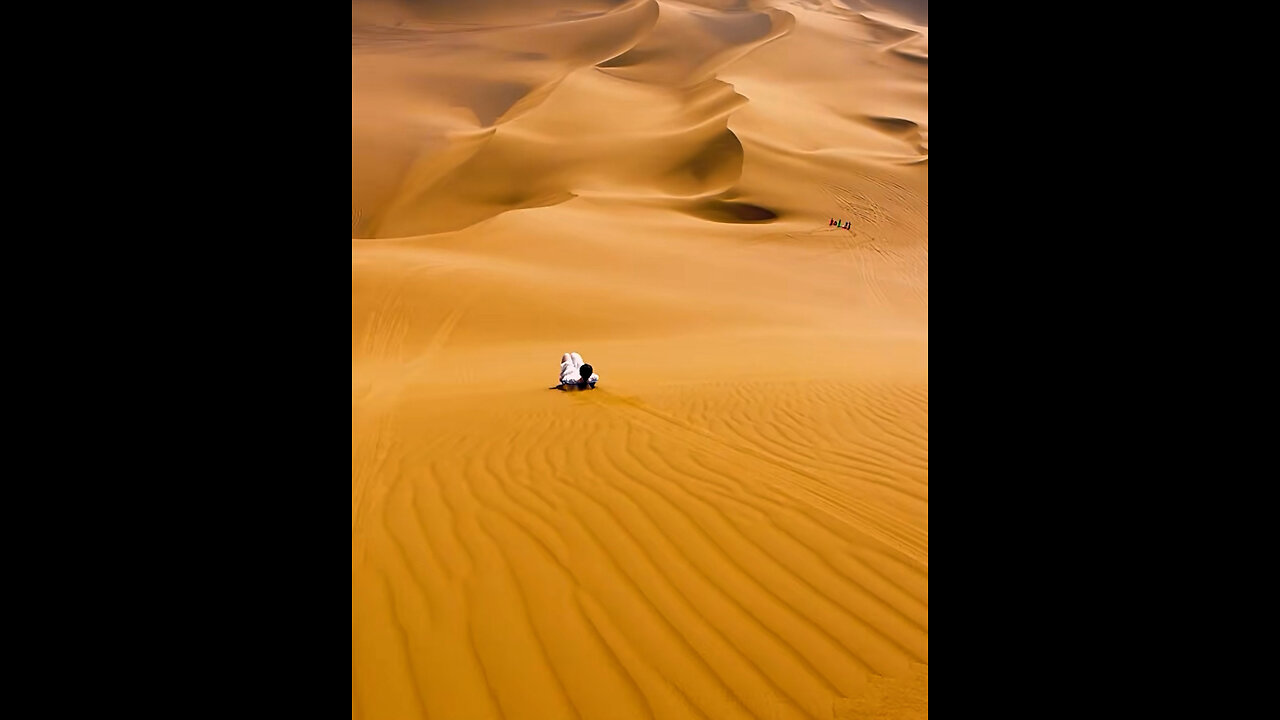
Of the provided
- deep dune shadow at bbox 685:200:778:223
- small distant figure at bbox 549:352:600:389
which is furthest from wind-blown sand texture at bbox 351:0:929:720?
small distant figure at bbox 549:352:600:389

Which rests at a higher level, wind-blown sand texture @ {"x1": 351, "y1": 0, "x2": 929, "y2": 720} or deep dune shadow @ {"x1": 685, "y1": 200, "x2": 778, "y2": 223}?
wind-blown sand texture @ {"x1": 351, "y1": 0, "x2": 929, "y2": 720}

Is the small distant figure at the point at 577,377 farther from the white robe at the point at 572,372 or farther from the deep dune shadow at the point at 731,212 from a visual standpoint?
the deep dune shadow at the point at 731,212

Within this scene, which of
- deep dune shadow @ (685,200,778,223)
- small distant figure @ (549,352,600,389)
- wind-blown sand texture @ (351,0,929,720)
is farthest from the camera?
deep dune shadow @ (685,200,778,223)

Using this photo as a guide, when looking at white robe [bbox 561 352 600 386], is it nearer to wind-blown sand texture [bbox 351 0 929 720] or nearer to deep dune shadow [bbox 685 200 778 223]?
wind-blown sand texture [bbox 351 0 929 720]

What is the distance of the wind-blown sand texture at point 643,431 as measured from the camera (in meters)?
2.66

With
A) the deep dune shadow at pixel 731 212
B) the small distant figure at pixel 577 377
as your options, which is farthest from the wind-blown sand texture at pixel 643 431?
the small distant figure at pixel 577 377

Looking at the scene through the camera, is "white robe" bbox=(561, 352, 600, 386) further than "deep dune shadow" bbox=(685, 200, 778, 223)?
No

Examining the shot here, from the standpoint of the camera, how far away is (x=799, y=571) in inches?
130

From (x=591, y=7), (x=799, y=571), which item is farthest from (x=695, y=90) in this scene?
(x=799, y=571)

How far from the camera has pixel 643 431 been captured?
5719mm

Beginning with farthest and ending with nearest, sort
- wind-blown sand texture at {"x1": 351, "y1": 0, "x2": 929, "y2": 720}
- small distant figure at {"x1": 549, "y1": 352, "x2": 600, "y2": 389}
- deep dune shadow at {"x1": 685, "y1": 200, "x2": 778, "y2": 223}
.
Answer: deep dune shadow at {"x1": 685, "y1": 200, "x2": 778, "y2": 223} → small distant figure at {"x1": 549, "y1": 352, "x2": 600, "y2": 389} → wind-blown sand texture at {"x1": 351, "y1": 0, "x2": 929, "y2": 720}

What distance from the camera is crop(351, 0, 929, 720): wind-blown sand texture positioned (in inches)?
105
